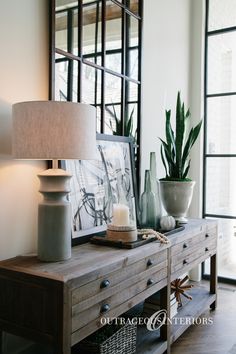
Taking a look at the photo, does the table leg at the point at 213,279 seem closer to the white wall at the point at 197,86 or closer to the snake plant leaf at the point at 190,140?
the white wall at the point at 197,86

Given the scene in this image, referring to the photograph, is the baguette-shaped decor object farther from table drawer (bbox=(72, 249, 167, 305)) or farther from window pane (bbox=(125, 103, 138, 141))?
window pane (bbox=(125, 103, 138, 141))

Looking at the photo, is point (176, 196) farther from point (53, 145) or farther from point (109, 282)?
point (53, 145)

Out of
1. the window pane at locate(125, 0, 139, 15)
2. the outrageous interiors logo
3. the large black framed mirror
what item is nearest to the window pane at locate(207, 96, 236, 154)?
the large black framed mirror

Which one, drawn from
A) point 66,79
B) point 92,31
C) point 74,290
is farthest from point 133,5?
point 74,290

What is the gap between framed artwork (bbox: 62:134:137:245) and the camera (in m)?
2.03

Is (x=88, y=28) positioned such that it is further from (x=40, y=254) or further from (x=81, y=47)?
(x=40, y=254)

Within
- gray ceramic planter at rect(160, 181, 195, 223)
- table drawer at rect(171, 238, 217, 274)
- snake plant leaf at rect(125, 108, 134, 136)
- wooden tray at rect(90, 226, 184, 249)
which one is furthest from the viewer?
A: gray ceramic planter at rect(160, 181, 195, 223)

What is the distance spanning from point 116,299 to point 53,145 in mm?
793

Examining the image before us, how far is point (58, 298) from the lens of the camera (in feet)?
4.59

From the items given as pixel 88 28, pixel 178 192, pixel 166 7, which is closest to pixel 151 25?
pixel 166 7

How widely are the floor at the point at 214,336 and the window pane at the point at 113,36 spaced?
1976mm

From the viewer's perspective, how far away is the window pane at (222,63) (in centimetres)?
380

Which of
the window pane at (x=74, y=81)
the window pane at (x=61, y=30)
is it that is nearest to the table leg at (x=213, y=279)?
the window pane at (x=74, y=81)

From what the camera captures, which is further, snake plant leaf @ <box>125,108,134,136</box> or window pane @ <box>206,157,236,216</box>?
window pane @ <box>206,157,236,216</box>
